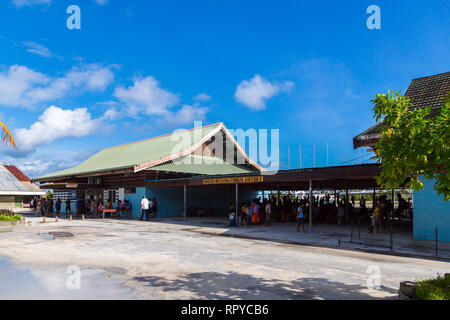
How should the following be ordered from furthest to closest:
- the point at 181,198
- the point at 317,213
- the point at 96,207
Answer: the point at 96,207 < the point at 181,198 < the point at 317,213

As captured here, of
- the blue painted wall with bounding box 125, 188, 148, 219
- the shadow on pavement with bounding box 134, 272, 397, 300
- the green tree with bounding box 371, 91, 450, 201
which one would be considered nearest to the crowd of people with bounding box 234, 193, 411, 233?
the blue painted wall with bounding box 125, 188, 148, 219

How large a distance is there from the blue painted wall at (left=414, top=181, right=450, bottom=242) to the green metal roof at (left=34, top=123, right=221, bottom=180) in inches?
717

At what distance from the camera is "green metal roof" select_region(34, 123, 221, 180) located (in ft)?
97.9

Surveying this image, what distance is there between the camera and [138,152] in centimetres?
3444

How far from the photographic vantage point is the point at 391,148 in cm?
585

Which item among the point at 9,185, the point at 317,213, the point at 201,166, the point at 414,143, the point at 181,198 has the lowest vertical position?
the point at 317,213

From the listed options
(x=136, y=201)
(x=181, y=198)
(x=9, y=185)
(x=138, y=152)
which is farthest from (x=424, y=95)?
(x=9, y=185)

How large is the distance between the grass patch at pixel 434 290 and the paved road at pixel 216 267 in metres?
0.86

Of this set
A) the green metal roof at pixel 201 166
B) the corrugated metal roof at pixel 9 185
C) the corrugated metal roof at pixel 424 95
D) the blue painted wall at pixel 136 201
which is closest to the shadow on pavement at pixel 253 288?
the corrugated metal roof at pixel 424 95

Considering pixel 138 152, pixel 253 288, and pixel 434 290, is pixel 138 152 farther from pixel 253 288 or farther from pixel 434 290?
pixel 434 290

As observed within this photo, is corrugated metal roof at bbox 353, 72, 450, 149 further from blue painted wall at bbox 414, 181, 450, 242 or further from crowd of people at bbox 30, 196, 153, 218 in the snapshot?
crowd of people at bbox 30, 196, 153, 218

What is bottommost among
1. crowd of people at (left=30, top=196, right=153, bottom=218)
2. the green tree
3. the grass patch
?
crowd of people at (left=30, top=196, right=153, bottom=218)

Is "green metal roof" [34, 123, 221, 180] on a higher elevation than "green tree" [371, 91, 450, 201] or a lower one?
higher

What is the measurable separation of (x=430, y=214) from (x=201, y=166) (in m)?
19.0
